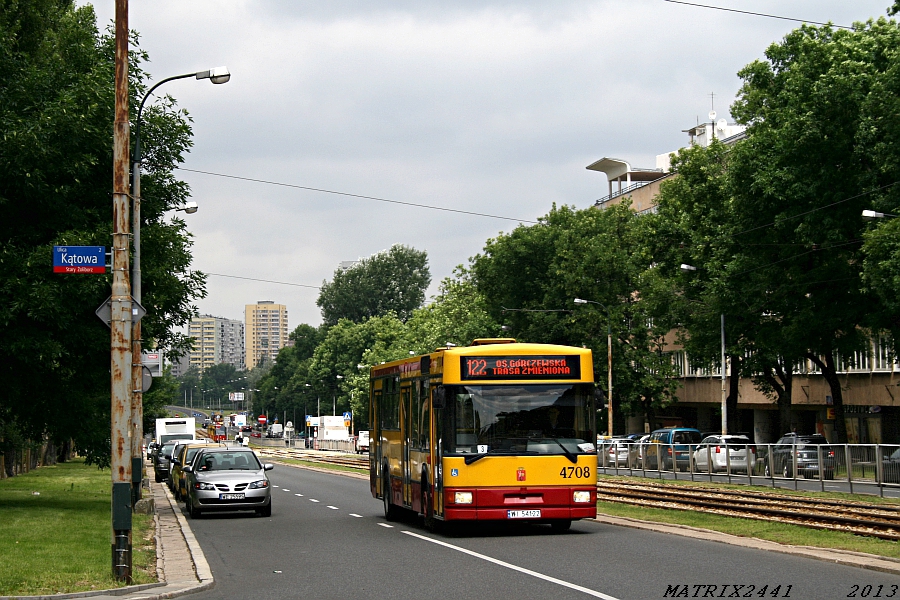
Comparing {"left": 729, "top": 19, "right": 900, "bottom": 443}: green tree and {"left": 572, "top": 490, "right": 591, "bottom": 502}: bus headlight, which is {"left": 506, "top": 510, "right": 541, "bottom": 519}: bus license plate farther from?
{"left": 729, "top": 19, "right": 900, "bottom": 443}: green tree

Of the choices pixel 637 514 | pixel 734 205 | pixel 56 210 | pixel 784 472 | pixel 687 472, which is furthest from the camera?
pixel 734 205

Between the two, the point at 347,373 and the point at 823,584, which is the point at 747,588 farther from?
the point at 347,373

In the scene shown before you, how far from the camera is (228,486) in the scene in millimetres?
26781

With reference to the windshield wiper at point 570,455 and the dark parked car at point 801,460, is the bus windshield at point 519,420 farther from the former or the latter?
the dark parked car at point 801,460

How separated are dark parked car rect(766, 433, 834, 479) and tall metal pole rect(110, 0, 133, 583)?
2189 centimetres

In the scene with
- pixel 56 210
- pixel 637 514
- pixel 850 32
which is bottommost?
pixel 637 514

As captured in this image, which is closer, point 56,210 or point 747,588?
point 747,588

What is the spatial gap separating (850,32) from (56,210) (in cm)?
2908

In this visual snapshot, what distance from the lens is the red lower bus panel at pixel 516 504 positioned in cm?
1859

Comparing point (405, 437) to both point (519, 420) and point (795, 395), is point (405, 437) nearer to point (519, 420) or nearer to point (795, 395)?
point (519, 420)

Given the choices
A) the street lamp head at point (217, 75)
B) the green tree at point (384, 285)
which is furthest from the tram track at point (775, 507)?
the green tree at point (384, 285)

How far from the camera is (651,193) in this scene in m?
86.0

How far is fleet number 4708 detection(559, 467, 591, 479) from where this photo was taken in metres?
18.9

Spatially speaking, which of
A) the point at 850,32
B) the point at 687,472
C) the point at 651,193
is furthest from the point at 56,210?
the point at 651,193
